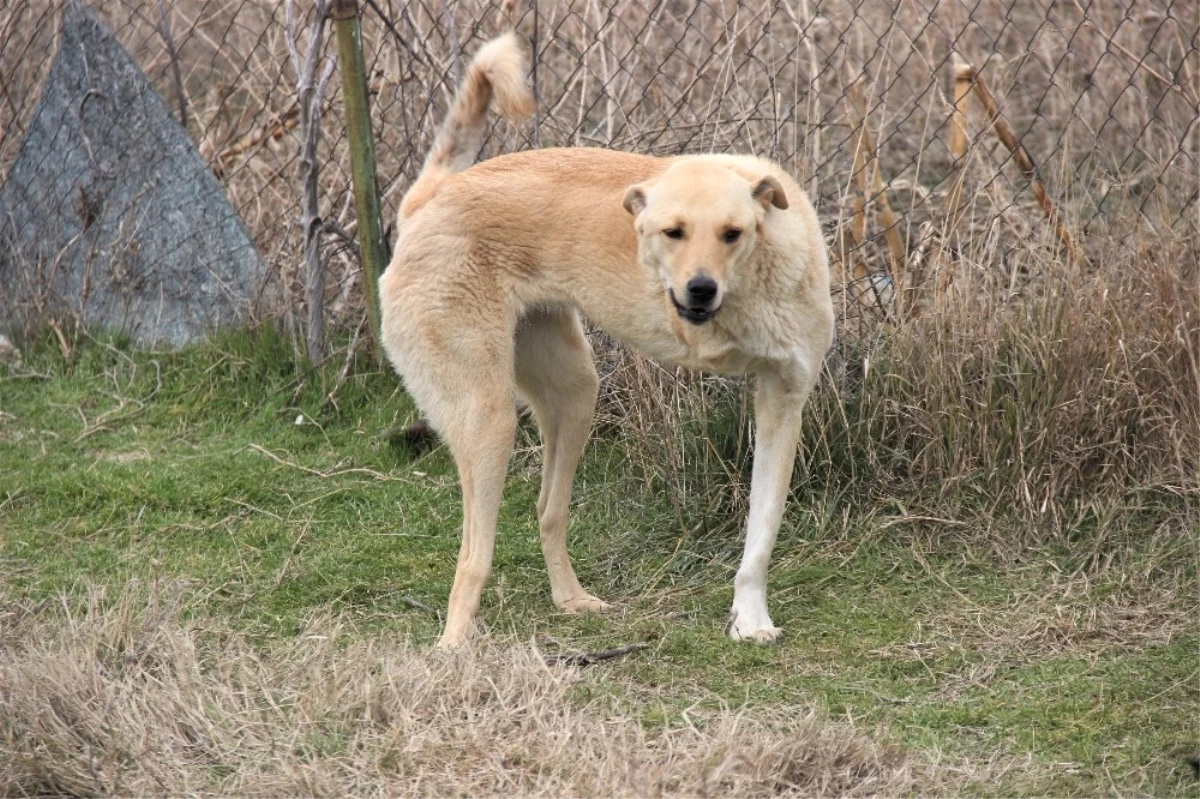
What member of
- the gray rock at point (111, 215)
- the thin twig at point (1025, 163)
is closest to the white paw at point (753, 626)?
the thin twig at point (1025, 163)

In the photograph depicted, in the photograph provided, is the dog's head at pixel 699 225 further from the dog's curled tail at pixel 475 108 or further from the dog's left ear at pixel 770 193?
the dog's curled tail at pixel 475 108

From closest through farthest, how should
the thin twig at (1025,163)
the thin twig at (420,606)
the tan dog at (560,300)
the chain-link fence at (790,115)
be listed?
the tan dog at (560,300) < the thin twig at (420,606) < the thin twig at (1025,163) < the chain-link fence at (790,115)

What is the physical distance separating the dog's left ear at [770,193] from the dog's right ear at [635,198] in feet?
0.97

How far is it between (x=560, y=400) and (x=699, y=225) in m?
0.90

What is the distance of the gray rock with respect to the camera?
20.4 ft

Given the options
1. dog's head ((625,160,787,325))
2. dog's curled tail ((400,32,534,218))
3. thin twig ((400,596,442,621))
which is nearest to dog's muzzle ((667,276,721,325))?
dog's head ((625,160,787,325))

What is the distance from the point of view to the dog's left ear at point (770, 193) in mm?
3852

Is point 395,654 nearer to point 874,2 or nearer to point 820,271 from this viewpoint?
point 820,271

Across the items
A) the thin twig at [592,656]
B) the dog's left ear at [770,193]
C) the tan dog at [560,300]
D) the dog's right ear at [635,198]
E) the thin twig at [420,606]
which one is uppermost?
the dog's left ear at [770,193]

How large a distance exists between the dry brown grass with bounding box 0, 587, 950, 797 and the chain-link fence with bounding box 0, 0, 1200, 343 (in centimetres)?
211

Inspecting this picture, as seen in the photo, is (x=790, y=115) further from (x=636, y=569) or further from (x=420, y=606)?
(x=420, y=606)

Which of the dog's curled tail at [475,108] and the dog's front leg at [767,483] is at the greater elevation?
the dog's curled tail at [475,108]

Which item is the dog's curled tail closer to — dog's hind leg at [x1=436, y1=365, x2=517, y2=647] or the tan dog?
the tan dog

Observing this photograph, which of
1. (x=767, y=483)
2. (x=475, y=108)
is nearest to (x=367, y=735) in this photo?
(x=767, y=483)
